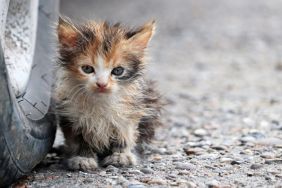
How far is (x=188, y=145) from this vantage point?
17.0ft

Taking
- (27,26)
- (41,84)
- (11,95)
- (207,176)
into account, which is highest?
(27,26)

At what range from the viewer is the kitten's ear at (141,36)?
4.25 meters

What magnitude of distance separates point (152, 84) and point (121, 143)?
58cm

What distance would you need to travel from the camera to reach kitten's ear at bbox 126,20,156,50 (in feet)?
13.9

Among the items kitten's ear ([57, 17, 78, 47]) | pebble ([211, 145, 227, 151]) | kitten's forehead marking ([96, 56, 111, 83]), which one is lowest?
pebble ([211, 145, 227, 151])

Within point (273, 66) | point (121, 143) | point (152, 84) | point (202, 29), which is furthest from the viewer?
point (202, 29)

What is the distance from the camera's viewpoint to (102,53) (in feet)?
13.2

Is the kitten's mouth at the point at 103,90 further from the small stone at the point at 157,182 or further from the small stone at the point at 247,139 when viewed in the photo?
the small stone at the point at 247,139

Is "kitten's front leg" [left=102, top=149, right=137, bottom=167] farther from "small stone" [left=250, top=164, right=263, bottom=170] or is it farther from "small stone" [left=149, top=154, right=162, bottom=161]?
"small stone" [left=250, top=164, right=263, bottom=170]

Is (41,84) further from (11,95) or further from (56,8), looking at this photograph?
(11,95)

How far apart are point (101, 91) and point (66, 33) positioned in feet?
1.51

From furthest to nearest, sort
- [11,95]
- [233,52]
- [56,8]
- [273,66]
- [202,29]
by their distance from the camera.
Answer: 1. [202,29]
2. [233,52]
3. [273,66]
4. [56,8]
5. [11,95]

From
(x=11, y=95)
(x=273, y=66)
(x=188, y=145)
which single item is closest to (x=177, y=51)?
(x=273, y=66)

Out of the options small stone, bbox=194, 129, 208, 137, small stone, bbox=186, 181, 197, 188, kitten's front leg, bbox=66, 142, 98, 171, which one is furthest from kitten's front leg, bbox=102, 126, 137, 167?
small stone, bbox=194, 129, 208, 137
